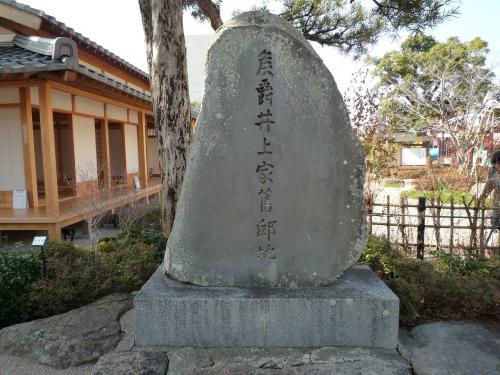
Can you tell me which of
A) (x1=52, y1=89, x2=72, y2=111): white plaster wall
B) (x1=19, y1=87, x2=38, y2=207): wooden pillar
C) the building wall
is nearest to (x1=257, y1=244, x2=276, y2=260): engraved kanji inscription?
(x1=19, y1=87, x2=38, y2=207): wooden pillar

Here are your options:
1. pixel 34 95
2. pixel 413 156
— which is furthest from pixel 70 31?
pixel 413 156

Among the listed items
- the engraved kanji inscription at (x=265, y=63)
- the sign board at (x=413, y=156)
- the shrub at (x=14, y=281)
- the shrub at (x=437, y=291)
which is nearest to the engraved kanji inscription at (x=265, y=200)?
the engraved kanji inscription at (x=265, y=63)

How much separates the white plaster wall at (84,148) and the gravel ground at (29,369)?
20.5 ft

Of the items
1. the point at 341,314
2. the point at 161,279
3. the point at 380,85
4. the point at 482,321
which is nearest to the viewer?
the point at 341,314

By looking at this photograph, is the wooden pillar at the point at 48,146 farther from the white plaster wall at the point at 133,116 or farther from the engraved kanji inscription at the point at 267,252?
the engraved kanji inscription at the point at 267,252

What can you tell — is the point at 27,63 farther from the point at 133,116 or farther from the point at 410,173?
the point at 410,173

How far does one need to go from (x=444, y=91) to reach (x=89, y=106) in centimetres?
1554

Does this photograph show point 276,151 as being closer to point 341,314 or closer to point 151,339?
point 341,314

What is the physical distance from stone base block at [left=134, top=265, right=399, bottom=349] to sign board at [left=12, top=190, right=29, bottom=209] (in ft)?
20.4

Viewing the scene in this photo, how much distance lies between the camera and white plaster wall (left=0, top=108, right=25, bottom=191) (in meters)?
8.03

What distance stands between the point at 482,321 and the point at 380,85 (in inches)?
1022

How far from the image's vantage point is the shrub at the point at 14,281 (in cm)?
388

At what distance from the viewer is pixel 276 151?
3.02 meters

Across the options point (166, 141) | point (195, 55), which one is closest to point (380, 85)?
point (195, 55)
